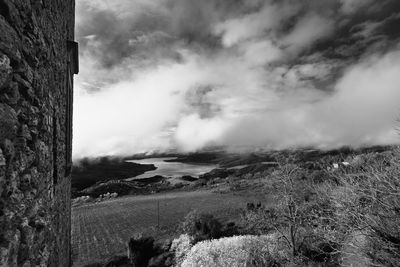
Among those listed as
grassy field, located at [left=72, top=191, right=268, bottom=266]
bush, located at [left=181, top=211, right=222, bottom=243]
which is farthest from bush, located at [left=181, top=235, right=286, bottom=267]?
grassy field, located at [left=72, top=191, right=268, bottom=266]

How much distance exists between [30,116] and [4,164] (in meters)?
0.79

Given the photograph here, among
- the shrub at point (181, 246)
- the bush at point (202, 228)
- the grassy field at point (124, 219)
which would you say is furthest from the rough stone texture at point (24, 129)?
the grassy field at point (124, 219)

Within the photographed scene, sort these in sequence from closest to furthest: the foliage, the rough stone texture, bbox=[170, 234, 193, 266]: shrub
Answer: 1. the rough stone texture
2. the foliage
3. bbox=[170, 234, 193, 266]: shrub

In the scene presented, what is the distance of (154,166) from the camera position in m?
68.7

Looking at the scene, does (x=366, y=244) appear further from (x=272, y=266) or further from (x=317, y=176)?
(x=317, y=176)

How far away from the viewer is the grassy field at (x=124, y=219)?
69.8ft

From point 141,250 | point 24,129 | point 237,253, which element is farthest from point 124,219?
point 24,129

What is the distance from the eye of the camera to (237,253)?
45.0 ft

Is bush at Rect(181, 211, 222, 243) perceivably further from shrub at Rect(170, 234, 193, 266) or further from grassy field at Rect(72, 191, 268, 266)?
grassy field at Rect(72, 191, 268, 266)

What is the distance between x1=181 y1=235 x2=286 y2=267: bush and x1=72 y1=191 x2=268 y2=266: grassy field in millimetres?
4237

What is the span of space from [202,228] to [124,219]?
16569 mm

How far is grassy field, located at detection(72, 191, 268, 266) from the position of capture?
2128 cm

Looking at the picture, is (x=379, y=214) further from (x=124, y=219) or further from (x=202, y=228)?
(x=124, y=219)

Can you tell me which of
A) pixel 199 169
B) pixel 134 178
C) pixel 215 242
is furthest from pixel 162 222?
pixel 199 169
